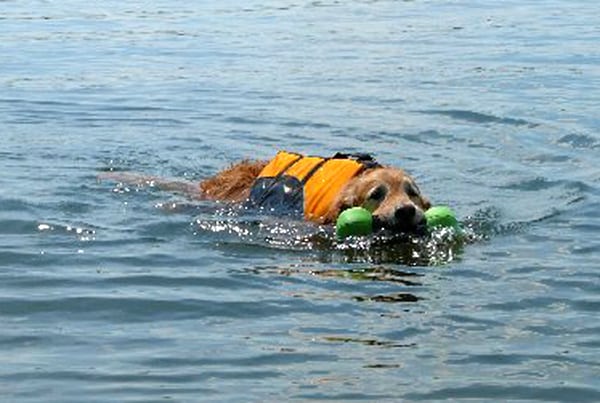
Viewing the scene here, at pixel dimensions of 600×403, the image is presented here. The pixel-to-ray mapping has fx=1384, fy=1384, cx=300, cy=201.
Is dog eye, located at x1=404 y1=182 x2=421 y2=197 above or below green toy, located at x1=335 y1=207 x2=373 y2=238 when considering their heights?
above

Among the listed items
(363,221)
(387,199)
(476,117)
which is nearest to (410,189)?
(387,199)

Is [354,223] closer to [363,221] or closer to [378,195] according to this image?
[363,221]

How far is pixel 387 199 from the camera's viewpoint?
10.2 metres

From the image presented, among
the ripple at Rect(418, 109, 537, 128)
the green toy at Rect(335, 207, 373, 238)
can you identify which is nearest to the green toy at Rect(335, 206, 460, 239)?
the green toy at Rect(335, 207, 373, 238)

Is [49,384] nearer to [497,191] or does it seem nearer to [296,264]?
[296,264]

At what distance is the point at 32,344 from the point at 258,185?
3.81 metres

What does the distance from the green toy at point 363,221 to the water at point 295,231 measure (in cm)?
9

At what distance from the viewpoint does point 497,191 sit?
476 inches

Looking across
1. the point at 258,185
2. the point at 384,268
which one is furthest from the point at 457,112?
the point at 384,268

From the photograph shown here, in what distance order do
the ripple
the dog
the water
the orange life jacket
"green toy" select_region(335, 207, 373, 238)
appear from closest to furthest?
the water → "green toy" select_region(335, 207, 373, 238) → the dog → the orange life jacket → the ripple

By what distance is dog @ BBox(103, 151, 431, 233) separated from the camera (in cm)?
1016

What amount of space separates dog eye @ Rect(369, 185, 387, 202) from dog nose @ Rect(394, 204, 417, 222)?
0.93ft

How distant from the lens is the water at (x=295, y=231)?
23.3ft

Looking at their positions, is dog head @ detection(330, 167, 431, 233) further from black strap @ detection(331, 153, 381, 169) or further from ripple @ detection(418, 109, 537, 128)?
ripple @ detection(418, 109, 537, 128)
